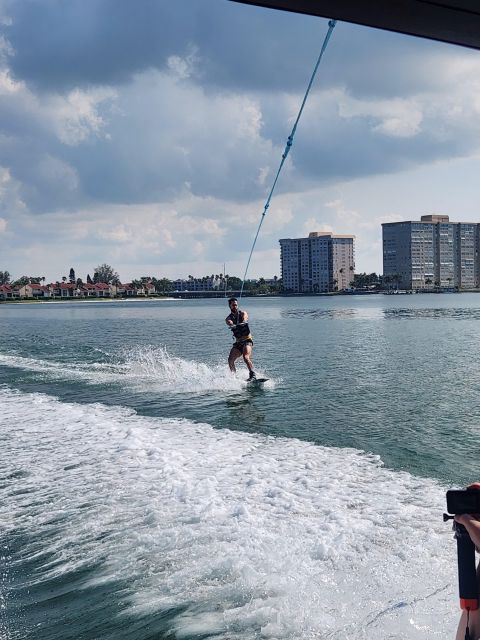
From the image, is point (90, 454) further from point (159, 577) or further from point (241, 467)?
point (159, 577)

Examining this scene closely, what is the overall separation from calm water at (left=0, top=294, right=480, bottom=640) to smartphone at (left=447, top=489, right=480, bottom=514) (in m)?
1.54

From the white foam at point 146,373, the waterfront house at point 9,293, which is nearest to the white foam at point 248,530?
the white foam at point 146,373

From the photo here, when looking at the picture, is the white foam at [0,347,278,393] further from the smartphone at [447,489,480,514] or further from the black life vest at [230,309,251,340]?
the smartphone at [447,489,480,514]

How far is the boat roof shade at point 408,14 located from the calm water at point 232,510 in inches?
157

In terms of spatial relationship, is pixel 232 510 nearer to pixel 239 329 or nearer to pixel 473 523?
pixel 473 523

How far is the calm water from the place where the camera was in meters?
4.43

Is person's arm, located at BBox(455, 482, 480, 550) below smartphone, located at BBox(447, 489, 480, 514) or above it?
below

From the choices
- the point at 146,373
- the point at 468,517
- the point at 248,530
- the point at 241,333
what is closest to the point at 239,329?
the point at 241,333

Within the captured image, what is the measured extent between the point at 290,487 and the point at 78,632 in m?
3.35

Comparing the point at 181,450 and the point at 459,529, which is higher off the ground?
the point at 459,529

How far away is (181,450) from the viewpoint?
30.2 ft

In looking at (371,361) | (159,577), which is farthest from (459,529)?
(371,361)

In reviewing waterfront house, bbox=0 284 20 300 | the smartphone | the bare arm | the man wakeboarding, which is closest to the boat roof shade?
the smartphone

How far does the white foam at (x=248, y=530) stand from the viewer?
171 inches
